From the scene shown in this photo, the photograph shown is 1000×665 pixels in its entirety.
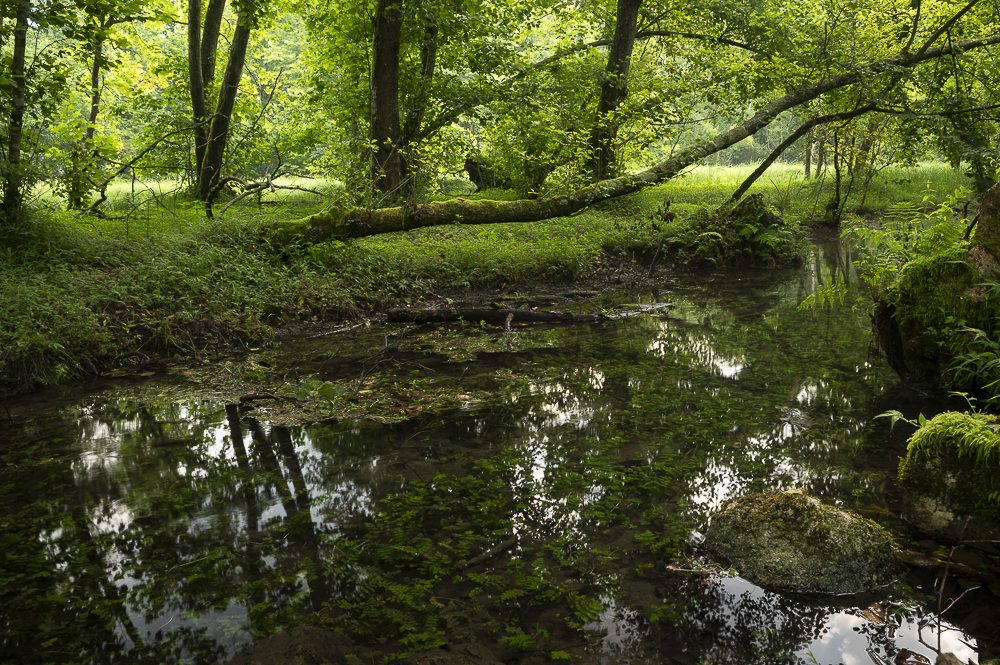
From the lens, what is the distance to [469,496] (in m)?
4.35

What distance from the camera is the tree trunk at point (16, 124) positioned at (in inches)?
319

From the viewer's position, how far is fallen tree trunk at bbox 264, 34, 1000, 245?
10.1 meters

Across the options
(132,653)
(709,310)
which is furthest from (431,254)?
(132,653)

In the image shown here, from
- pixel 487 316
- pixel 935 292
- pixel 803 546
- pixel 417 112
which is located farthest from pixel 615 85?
pixel 803 546

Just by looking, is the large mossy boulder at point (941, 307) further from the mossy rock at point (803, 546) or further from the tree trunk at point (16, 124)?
the tree trunk at point (16, 124)

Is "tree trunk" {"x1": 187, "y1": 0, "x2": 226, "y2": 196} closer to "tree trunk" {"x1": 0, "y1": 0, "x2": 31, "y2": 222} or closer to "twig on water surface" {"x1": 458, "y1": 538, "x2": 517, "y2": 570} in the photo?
"tree trunk" {"x1": 0, "y1": 0, "x2": 31, "y2": 222}

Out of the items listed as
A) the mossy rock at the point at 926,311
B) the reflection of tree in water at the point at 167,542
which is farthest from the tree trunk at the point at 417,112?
the mossy rock at the point at 926,311

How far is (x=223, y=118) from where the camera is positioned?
1258cm

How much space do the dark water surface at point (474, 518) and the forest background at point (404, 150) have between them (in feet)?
7.95

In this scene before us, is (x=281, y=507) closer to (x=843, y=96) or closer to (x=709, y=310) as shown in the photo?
(x=709, y=310)

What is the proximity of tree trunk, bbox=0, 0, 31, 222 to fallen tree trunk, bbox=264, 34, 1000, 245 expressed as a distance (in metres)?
3.36

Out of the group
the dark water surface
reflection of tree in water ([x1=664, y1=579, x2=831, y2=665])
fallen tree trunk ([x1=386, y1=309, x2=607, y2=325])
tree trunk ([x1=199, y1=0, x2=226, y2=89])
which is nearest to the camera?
reflection of tree in water ([x1=664, y1=579, x2=831, y2=665])

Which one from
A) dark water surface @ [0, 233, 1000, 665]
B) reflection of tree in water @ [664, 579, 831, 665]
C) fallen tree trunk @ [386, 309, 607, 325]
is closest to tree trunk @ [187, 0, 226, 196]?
fallen tree trunk @ [386, 309, 607, 325]

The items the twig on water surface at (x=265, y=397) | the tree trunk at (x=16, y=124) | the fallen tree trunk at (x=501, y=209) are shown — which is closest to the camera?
the twig on water surface at (x=265, y=397)
